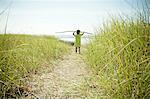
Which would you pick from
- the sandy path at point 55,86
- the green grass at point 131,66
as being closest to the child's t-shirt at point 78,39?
the sandy path at point 55,86

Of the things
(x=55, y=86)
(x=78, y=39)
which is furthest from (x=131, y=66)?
(x=78, y=39)

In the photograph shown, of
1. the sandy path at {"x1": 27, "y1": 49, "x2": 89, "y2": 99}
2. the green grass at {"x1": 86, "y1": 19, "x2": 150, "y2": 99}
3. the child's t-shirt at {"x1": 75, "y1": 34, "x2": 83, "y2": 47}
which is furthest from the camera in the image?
the child's t-shirt at {"x1": 75, "y1": 34, "x2": 83, "y2": 47}

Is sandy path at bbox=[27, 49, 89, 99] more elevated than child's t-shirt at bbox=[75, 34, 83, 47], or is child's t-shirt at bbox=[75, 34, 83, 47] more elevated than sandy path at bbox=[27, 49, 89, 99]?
child's t-shirt at bbox=[75, 34, 83, 47]

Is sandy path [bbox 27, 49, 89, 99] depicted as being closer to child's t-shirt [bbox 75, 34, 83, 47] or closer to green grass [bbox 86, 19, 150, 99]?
green grass [bbox 86, 19, 150, 99]

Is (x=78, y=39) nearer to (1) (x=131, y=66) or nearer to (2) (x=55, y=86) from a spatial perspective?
(2) (x=55, y=86)

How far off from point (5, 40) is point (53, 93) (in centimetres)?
70

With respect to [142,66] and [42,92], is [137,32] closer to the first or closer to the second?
[142,66]

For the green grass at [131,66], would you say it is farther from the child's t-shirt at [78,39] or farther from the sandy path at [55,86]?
the child's t-shirt at [78,39]

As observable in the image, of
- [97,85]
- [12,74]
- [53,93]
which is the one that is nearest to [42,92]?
[53,93]

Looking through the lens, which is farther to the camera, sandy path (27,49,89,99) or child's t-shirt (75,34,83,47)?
child's t-shirt (75,34,83,47)

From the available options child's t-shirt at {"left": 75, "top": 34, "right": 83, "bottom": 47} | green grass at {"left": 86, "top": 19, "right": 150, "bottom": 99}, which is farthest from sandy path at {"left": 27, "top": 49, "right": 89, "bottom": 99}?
child's t-shirt at {"left": 75, "top": 34, "right": 83, "bottom": 47}

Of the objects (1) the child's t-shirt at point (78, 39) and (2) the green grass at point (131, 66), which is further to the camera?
(1) the child's t-shirt at point (78, 39)

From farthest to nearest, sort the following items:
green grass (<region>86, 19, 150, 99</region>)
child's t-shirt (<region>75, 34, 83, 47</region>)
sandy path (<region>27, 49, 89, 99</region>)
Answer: child's t-shirt (<region>75, 34, 83, 47</region>) → sandy path (<region>27, 49, 89, 99</region>) → green grass (<region>86, 19, 150, 99</region>)

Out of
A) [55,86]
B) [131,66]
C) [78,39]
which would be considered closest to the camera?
[131,66]
